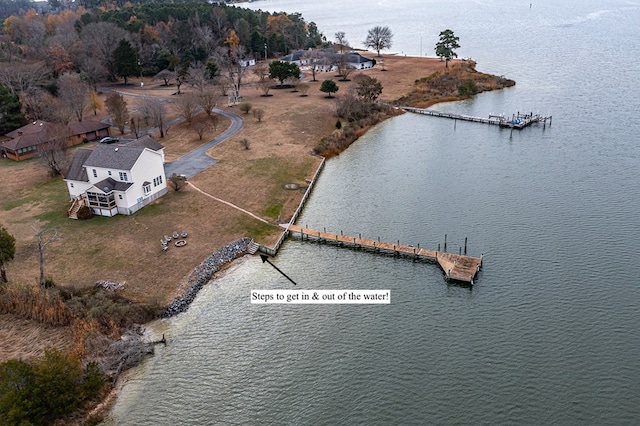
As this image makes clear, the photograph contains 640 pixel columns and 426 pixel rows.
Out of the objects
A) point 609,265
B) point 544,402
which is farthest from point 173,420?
point 609,265

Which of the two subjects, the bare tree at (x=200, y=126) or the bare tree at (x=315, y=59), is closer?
the bare tree at (x=200, y=126)

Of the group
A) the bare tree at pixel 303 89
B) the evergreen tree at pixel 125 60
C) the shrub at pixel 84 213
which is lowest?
the shrub at pixel 84 213

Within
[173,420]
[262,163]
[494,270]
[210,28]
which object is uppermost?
[210,28]

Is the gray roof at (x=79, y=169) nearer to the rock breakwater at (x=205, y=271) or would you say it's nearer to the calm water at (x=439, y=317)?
the rock breakwater at (x=205, y=271)

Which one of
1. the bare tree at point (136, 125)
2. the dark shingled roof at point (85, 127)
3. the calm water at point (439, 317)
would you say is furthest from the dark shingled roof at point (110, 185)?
the dark shingled roof at point (85, 127)

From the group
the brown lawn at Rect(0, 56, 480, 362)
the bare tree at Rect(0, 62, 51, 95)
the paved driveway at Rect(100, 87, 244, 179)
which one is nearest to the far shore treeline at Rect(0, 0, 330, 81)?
the bare tree at Rect(0, 62, 51, 95)

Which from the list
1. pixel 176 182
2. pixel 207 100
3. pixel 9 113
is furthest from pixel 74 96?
pixel 176 182

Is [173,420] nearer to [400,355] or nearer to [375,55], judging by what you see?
[400,355]
